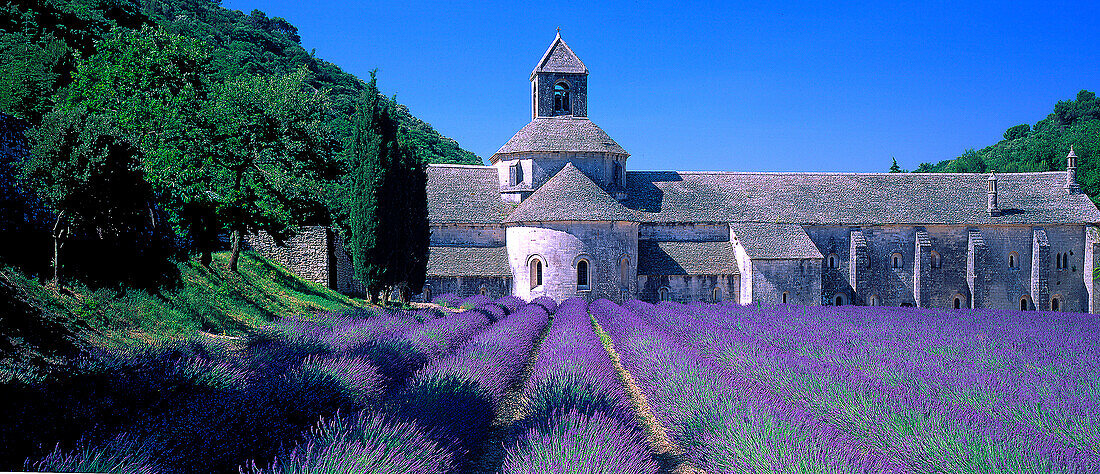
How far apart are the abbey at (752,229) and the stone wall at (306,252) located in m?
7.37

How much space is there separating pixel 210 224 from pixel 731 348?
12.6m

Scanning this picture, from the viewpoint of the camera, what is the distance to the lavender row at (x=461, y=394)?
619cm

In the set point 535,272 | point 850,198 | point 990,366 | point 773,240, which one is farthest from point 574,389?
point 850,198

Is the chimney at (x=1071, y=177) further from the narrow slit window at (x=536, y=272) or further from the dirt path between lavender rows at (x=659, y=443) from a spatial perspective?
the dirt path between lavender rows at (x=659, y=443)

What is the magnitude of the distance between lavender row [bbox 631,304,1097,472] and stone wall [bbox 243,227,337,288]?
16582 millimetres

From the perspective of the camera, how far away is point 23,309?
4.32 metres

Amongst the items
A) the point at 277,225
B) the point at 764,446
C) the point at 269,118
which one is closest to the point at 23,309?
the point at 764,446

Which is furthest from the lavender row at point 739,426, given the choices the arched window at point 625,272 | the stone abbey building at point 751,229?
the stone abbey building at point 751,229

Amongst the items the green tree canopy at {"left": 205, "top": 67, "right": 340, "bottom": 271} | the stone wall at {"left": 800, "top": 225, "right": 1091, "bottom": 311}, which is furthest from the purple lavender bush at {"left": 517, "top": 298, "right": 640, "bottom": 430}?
the stone wall at {"left": 800, "top": 225, "right": 1091, "bottom": 311}

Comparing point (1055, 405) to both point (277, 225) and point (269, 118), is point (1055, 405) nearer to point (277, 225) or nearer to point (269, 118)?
point (277, 225)

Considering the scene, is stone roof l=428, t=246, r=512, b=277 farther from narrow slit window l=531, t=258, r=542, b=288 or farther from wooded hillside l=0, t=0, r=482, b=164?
wooded hillside l=0, t=0, r=482, b=164

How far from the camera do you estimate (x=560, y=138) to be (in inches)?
1324

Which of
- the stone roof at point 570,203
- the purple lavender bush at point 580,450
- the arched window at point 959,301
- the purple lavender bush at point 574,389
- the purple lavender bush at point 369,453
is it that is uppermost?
the stone roof at point 570,203

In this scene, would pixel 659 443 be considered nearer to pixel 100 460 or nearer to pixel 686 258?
pixel 100 460
